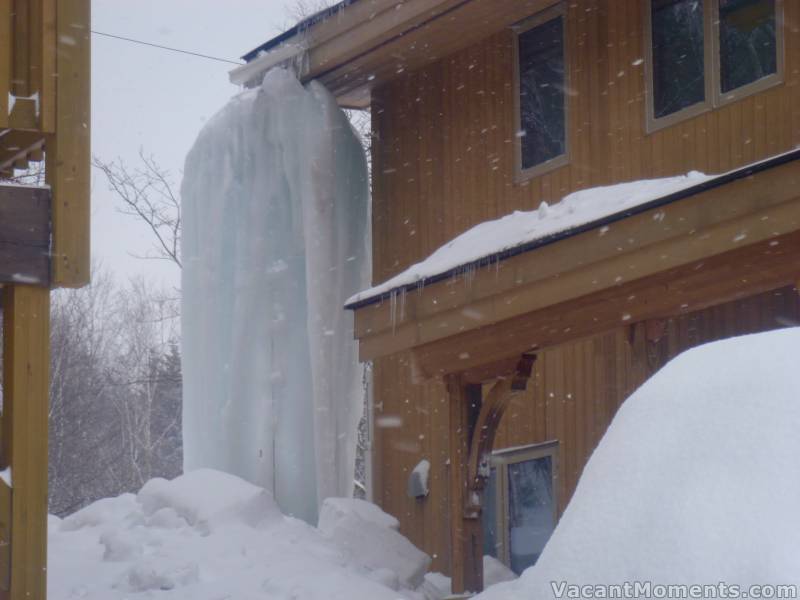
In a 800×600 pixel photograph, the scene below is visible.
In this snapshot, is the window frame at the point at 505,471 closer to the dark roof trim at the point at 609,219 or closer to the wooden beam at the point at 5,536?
the dark roof trim at the point at 609,219

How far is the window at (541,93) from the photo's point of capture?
35.3 ft

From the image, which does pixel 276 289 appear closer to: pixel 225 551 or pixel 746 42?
pixel 225 551

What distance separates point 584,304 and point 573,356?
2.20m

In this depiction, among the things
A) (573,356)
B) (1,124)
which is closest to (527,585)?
(1,124)

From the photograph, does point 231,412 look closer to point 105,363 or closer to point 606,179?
point 606,179

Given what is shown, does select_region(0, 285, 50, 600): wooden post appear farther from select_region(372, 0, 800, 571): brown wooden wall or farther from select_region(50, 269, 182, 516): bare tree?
select_region(50, 269, 182, 516): bare tree

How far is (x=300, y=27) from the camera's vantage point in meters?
12.5

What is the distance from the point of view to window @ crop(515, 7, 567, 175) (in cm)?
1077

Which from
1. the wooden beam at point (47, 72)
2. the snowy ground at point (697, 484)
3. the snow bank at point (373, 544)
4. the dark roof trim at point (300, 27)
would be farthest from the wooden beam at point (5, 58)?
the dark roof trim at point (300, 27)

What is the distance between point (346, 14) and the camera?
39.1ft

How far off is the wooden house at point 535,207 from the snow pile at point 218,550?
80cm

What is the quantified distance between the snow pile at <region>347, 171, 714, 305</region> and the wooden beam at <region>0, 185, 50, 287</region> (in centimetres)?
335

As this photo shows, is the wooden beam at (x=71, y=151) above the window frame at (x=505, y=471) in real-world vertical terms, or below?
above

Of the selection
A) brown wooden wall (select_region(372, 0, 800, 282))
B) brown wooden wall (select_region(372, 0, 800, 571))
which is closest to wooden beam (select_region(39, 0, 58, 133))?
brown wooden wall (select_region(372, 0, 800, 571))
